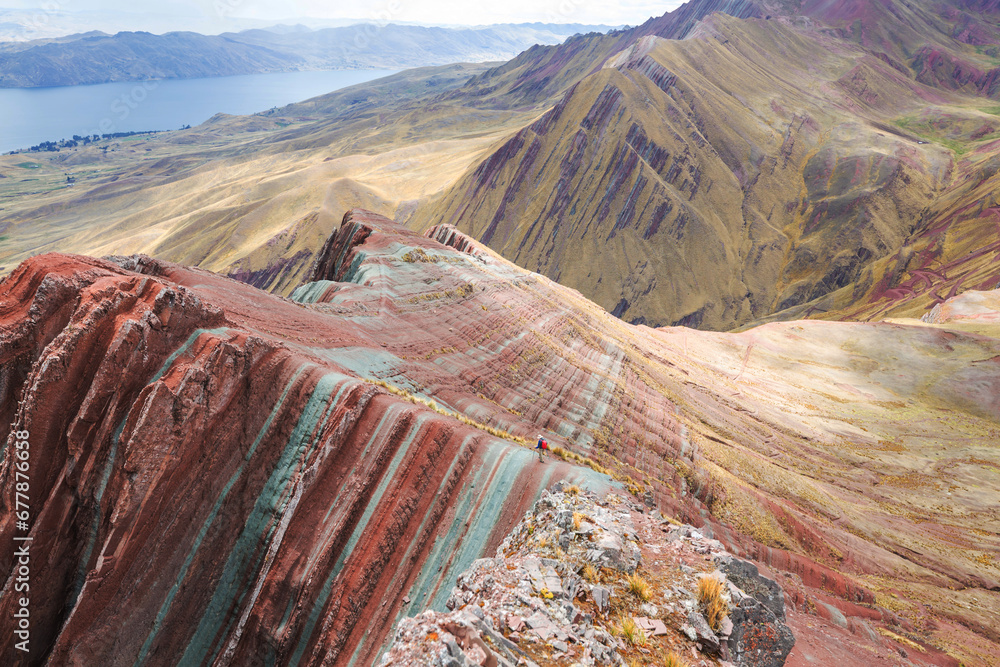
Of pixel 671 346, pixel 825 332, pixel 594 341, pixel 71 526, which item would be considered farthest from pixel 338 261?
pixel 825 332

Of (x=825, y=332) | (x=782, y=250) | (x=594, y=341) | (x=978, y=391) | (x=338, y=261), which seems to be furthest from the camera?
(x=782, y=250)

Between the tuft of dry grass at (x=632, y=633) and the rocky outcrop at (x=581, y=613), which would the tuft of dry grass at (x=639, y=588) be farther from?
the tuft of dry grass at (x=632, y=633)

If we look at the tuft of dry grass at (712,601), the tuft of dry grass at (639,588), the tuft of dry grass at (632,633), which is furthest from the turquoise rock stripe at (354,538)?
the tuft of dry grass at (712,601)

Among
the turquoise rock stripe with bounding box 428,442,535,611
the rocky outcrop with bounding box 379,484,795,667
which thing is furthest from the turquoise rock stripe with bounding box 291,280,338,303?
the rocky outcrop with bounding box 379,484,795,667

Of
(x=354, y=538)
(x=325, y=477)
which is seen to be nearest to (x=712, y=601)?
(x=354, y=538)

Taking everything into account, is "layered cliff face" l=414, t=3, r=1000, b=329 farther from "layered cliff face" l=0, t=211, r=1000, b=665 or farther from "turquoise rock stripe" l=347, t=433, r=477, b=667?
"turquoise rock stripe" l=347, t=433, r=477, b=667

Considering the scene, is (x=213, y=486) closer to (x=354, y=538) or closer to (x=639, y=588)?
(x=354, y=538)

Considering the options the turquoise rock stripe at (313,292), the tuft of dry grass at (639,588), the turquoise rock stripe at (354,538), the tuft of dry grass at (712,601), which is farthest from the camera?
the turquoise rock stripe at (313,292)

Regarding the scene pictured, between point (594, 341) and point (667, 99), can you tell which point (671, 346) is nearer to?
point (594, 341)
